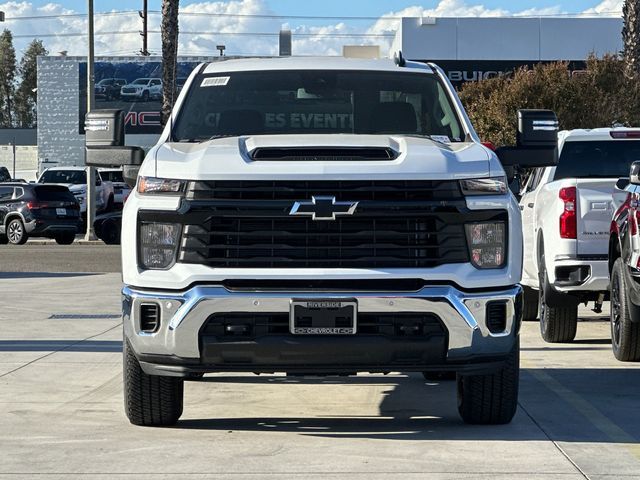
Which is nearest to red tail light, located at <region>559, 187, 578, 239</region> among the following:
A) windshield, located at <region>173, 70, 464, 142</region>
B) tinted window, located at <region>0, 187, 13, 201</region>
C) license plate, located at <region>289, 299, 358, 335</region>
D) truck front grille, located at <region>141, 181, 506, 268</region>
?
windshield, located at <region>173, 70, 464, 142</region>

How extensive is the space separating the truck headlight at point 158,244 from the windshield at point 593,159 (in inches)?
250

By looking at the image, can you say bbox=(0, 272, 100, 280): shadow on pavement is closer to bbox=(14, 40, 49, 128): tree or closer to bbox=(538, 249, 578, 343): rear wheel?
bbox=(538, 249, 578, 343): rear wheel

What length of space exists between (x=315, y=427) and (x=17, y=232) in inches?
1055

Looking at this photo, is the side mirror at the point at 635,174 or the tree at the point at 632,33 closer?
the side mirror at the point at 635,174

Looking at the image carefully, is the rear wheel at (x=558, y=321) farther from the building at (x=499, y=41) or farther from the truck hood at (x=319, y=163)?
the building at (x=499, y=41)

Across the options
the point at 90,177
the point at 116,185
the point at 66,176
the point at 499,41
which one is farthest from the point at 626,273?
the point at 499,41

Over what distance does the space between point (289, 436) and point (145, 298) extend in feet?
3.78

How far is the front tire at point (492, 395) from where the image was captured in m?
8.01

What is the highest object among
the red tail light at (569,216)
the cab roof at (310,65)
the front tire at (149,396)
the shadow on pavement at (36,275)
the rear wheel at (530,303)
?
the cab roof at (310,65)

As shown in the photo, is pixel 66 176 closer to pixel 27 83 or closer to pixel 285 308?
pixel 285 308

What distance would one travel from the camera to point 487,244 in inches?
297

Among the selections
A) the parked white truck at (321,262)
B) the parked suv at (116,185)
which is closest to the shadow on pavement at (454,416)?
the parked white truck at (321,262)

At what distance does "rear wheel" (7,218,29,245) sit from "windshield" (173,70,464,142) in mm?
25420

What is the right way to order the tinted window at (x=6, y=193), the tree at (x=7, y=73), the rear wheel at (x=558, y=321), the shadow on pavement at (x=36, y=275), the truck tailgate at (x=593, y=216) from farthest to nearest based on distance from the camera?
the tree at (x=7, y=73) → the tinted window at (x=6, y=193) → the shadow on pavement at (x=36, y=275) → the rear wheel at (x=558, y=321) → the truck tailgate at (x=593, y=216)
